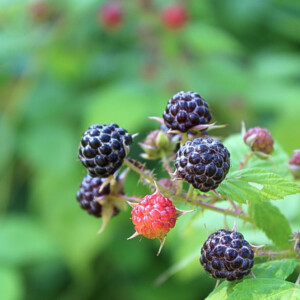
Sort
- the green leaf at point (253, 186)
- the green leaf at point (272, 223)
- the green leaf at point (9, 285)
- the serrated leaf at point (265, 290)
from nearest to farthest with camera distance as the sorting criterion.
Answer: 1. the serrated leaf at point (265, 290)
2. the green leaf at point (253, 186)
3. the green leaf at point (272, 223)
4. the green leaf at point (9, 285)

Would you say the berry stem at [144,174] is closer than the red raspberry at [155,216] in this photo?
No

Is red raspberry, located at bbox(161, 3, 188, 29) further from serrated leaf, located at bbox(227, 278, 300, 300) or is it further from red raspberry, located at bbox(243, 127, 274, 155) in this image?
serrated leaf, located at bbox(227, 278, 300, 300)

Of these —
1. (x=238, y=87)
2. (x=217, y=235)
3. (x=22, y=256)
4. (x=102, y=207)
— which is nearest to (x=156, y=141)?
(x=102, y=207)

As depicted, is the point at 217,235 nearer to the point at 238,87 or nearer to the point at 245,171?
the point at 245,171

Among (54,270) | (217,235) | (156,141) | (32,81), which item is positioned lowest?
(54,270)

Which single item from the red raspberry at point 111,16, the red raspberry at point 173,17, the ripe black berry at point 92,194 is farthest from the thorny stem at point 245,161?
the red raspberry at point 111,16

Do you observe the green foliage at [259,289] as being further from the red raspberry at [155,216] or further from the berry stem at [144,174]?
the berry stem at [144,174]

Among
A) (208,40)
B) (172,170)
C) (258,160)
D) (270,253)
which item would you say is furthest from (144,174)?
(208,40)
